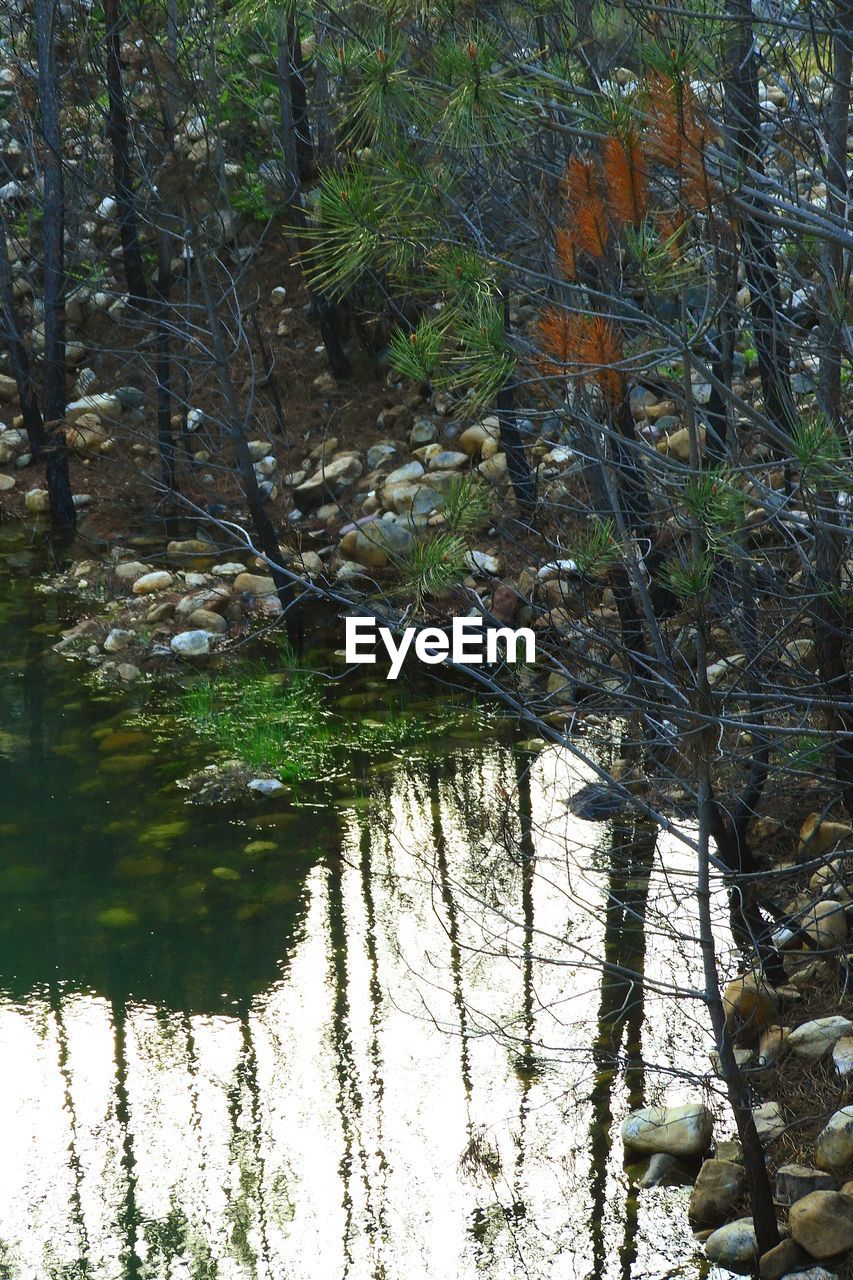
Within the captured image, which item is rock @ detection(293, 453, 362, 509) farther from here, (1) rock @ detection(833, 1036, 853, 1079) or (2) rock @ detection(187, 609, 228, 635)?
(1) rock @ detection(833, 1036, 853, 1079)

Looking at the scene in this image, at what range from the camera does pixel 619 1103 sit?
3.88m

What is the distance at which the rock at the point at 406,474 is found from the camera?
8656 mm

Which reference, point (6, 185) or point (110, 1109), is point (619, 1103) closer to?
point (110, 1109)

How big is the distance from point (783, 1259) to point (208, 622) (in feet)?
17.4

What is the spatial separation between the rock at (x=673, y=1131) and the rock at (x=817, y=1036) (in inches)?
11.8

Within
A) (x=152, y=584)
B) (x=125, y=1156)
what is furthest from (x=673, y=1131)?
(x=152, y=584)

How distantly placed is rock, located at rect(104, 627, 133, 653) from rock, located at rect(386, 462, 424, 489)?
74.9 inches

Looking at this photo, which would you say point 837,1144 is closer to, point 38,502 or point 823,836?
point 823,836

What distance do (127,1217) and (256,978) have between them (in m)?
1.16

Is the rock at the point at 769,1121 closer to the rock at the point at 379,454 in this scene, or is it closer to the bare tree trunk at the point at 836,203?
the bare tree trunk at the point at 836,203

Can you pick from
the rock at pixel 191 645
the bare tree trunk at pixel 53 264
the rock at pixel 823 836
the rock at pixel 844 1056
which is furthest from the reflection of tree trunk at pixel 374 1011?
the bare tree trunk at pixel 53 264

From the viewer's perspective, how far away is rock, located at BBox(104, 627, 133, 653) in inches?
301

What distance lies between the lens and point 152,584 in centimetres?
830

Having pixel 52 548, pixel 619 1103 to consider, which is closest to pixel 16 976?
pixel 619 1103
